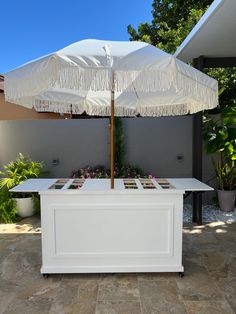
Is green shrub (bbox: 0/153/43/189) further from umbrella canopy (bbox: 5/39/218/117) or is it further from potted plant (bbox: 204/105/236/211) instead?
potted plant (bbox: 204/105/236/211)

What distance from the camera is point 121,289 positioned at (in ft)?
9.18

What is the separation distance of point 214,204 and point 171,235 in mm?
3134

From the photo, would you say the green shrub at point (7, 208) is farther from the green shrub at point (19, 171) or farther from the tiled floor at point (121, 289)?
the tiled floor at point (121, 289)

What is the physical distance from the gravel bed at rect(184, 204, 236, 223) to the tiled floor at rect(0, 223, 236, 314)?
133cm

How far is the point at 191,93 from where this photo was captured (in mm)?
2482

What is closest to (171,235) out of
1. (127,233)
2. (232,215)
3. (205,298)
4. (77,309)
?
(127,233)

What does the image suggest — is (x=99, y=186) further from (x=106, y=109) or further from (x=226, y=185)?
(x=226, y=185)

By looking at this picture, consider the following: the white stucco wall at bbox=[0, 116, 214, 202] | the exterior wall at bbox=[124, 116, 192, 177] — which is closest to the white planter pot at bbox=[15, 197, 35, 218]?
the white stucco wall at bbox=[0, 116, 214, 202]

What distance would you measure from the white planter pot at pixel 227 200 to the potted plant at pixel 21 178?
3.64m

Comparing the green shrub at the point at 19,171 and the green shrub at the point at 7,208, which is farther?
the green shrub at the point at 19,171

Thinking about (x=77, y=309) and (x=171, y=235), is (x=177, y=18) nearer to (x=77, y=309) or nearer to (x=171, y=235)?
(x=171, y=235)

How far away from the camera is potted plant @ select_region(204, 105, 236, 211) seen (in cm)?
510

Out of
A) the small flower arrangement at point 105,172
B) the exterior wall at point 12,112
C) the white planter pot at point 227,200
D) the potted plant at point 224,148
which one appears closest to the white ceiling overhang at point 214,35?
the potted plant at point 224,148

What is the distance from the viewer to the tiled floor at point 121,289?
2510 mm
